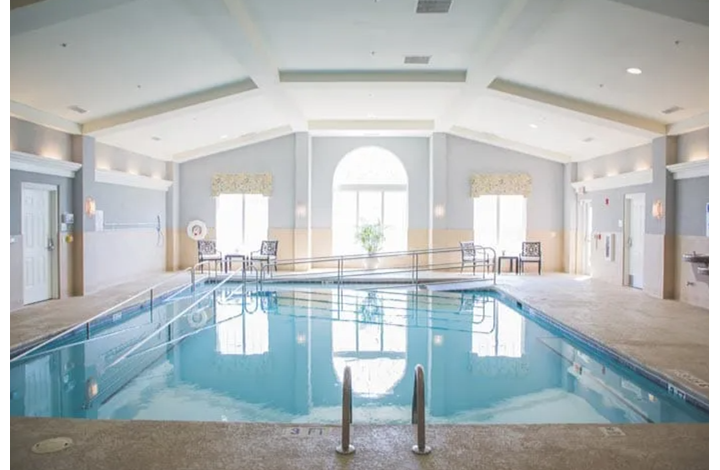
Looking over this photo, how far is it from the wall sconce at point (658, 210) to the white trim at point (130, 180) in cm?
906

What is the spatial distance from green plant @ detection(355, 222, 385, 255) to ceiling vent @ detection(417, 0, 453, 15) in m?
8.05

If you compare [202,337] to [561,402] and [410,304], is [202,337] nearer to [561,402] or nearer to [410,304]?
[410,304]

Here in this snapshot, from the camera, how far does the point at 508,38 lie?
22.2 ft

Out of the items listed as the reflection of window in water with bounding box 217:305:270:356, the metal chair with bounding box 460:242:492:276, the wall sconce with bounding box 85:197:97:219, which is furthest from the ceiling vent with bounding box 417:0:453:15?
the metal chair with bounding box 460:242:492:276

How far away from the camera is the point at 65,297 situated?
838cm

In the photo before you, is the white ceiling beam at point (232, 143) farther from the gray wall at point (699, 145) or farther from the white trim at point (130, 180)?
the gray wall at point (699, 145)

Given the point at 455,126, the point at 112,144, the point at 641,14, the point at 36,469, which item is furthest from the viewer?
the point at 455,126

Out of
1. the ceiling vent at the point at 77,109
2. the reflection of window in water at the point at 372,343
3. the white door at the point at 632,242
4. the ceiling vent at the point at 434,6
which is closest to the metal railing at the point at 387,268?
the reflection of window in water at the point at 372,343

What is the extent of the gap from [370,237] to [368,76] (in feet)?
18.7

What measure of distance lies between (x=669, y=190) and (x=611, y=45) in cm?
418

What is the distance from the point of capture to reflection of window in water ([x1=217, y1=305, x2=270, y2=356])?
22.4ft

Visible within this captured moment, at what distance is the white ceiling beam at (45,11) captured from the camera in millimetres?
1781

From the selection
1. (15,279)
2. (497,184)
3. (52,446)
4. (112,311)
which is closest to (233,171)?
(497,184)
